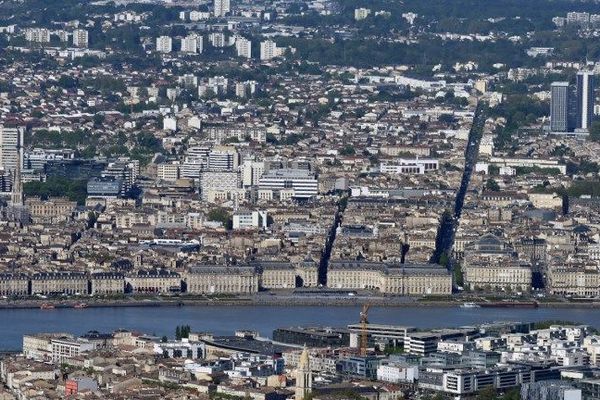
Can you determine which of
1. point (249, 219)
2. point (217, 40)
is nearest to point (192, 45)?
point (217, 40)

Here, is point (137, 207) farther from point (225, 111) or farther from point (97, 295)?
point (225, 111)

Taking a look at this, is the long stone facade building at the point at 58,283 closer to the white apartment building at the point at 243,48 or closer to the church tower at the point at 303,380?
the church tower at the point at 303,380

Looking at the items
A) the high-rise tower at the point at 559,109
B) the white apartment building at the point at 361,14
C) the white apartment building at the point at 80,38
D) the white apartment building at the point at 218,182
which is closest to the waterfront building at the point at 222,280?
the white apartment building at the point at 218,182

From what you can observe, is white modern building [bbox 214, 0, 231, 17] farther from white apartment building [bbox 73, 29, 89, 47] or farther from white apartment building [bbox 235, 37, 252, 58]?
white apartment building [bbox 235, 37, 252, 58]

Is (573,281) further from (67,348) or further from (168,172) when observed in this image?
(168,172)

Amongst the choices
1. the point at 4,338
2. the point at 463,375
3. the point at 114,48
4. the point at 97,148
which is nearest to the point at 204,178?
the point at 97,148
